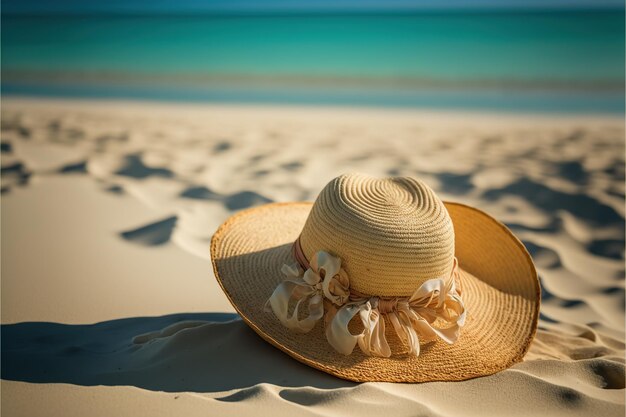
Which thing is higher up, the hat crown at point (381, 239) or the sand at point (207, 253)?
the hat crown at point (381, 239)

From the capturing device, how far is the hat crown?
166 cm

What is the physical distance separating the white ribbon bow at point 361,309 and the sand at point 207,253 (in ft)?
0.48

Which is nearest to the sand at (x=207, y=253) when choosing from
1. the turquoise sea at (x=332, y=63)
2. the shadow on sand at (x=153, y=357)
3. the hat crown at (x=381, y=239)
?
the shadow on sand at (x=153, y=357)

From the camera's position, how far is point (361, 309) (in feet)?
5.39

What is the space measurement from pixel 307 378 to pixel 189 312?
75cm

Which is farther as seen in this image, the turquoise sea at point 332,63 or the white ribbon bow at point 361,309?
the turquoise sea at point 332,63

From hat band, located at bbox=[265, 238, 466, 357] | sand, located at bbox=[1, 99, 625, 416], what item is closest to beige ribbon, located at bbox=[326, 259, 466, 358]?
hat band, located at bbox=[265, 238, 466, 357]

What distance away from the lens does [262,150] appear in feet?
14.8

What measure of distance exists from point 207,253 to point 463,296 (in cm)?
135

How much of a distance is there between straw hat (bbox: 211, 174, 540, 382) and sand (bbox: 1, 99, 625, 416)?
9cm

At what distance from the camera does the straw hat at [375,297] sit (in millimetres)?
1643

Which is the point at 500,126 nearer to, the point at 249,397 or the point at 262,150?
the point at 262,150

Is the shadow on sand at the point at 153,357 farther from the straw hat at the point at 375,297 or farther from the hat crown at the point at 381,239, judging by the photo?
the hat crown at the point at 381,239

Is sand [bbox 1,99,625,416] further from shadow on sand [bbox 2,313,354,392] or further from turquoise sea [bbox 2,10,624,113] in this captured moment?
turquoise sea [bbox 2,10,624,113]
